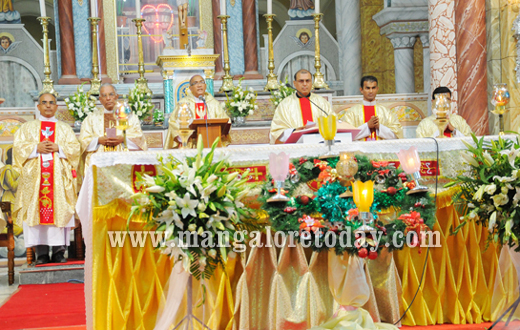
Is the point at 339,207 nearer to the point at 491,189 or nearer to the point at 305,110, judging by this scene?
the point at 491,189

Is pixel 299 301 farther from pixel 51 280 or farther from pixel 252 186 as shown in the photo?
pixel 51 280

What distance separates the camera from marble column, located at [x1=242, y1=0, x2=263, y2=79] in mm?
11016

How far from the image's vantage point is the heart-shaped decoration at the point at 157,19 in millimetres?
11656

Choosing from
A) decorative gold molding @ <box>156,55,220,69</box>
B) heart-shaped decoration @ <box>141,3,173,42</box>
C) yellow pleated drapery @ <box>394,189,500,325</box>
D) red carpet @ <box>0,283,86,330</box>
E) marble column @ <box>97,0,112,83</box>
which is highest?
heart-shaped decoration @ <box>141,3,173,42</box>

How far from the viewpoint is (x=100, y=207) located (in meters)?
3.96

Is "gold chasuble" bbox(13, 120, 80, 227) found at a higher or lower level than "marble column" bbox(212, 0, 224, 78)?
lower

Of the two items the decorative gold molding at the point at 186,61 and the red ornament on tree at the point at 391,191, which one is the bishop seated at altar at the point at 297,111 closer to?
the red ornament on tree at the point at 391,191

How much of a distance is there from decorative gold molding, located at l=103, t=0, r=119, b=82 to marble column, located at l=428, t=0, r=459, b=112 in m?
5.62

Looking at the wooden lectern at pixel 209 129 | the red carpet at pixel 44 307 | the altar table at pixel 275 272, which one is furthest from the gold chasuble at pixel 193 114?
the red carpet at pixel 44 307

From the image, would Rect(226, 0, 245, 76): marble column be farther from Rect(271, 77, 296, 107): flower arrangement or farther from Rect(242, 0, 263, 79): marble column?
Rect(271, 77, 296, 107): flower arrangement

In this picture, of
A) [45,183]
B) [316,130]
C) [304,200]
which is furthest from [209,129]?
[45,183]

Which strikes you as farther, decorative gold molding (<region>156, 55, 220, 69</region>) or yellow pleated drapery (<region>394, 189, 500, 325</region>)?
decorative gold molding (<region>156, 55, 220, 69</region>)

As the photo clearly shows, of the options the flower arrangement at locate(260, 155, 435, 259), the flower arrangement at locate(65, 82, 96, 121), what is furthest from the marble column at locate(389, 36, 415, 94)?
the flower arrangement at locate(260, 155, 435, 259)

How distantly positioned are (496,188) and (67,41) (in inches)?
344
